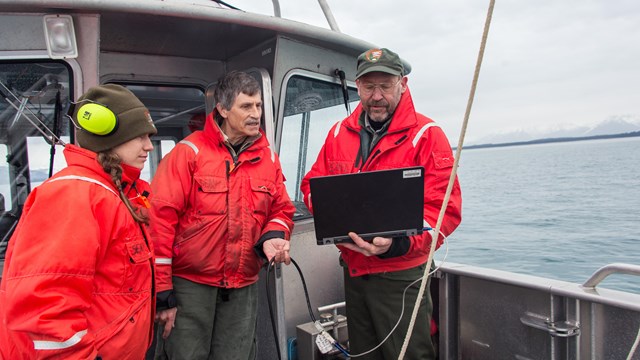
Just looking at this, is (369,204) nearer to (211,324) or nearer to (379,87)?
(379,87)

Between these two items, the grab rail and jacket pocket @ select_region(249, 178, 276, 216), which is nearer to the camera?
the grab rail

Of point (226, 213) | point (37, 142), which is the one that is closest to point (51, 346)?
point (226, 213)

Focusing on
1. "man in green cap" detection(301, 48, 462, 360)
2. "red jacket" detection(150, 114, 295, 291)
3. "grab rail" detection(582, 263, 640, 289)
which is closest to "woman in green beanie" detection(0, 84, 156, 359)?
"red jacket" detection(150, 114, 295, 291)

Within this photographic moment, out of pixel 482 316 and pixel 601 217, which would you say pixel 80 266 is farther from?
pixel 601 217

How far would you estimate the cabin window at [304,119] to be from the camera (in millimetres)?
3361

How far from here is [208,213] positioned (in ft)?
7.36

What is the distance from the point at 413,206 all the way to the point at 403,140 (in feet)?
1.34

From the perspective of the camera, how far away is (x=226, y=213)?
2.27 meters

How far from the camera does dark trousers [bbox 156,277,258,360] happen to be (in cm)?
225

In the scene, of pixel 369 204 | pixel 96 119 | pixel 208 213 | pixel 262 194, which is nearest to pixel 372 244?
pixel 369 204

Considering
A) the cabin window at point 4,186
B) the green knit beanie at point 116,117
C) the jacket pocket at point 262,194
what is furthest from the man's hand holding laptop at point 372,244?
the cabin window at point 4,186

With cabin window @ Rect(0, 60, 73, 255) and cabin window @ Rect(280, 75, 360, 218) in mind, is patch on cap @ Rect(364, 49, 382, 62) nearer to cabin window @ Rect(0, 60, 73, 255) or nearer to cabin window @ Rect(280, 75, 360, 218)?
cabin window @ Rect(280, 75, 360, 218)

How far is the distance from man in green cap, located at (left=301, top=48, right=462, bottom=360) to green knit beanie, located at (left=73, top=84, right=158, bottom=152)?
3.31ft

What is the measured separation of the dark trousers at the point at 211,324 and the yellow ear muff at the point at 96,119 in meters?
0.92
